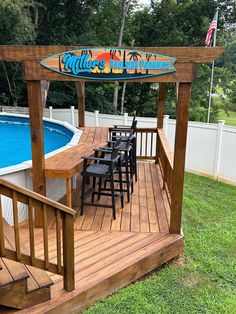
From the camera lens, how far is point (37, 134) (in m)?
3.50

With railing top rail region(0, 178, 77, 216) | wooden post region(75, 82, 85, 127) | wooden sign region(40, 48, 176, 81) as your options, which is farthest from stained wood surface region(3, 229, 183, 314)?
wooden post region(75, 82, 85, 127)

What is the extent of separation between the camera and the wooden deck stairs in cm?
224

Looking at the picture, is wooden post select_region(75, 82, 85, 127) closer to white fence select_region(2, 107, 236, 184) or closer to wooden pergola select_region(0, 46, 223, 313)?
white fence select_region(2, 107, 236, 184)

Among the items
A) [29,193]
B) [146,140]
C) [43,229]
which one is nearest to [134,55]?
[29,193]

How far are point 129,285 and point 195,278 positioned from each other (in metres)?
0.82

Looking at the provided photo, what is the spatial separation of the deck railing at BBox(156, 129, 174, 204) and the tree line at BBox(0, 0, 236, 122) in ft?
33.6

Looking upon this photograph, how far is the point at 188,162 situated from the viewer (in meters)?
8.51

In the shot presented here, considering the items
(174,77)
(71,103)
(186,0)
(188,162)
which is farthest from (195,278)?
(186,0)

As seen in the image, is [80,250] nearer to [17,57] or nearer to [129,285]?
[129,285]

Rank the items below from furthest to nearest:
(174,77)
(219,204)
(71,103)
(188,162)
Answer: (71,103) < (188,162) < (219,204) < (174,77)

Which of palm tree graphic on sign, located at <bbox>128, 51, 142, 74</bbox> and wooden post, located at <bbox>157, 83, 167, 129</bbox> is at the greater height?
palm tree graphic on sign, located at <bbox>128, 51, 142, 74</bbox>

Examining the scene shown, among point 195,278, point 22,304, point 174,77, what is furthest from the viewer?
point 195,278

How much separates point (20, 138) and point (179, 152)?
8.43 m

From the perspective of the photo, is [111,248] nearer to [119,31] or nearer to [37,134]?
[37,134]
